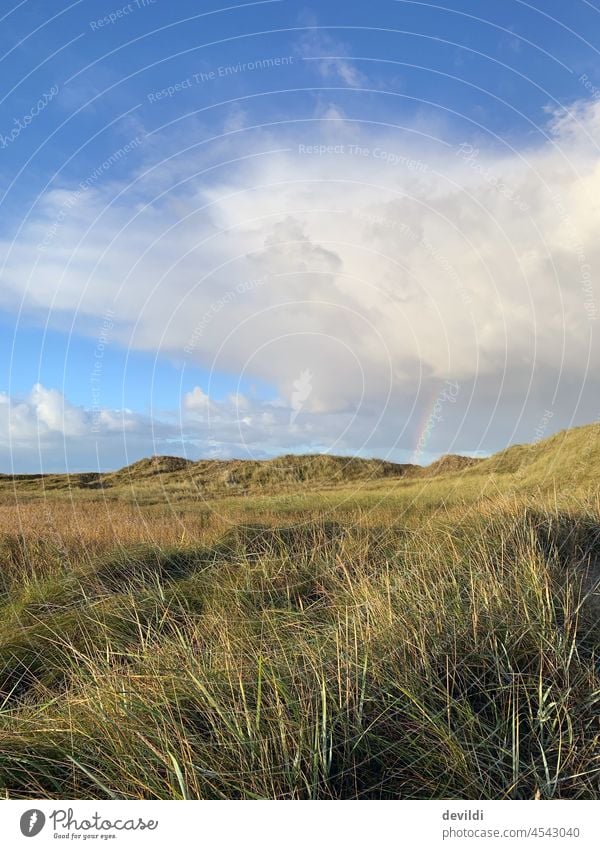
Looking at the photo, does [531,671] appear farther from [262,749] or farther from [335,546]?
[335,546]

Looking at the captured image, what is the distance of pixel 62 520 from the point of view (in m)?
13.7

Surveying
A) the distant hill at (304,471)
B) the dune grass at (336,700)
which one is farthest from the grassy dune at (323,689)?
the distant hill at (304,471)

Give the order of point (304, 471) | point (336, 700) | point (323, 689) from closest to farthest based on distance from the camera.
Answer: point (323, 689) < point (336, 700) < point (304, 471)

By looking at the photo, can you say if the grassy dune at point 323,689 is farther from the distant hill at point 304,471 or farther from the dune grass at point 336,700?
the distant hill at point 304,471

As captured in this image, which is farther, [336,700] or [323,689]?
[336,700]

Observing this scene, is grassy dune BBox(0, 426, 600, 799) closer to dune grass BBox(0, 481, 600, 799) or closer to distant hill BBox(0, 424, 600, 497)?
dune grass BBox(0, 481, 600, 799)

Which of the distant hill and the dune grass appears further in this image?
the distant hill

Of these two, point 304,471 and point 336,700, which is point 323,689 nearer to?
point 336,700

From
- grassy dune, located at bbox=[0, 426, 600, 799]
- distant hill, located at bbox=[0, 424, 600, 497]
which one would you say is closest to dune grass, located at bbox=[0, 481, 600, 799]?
grassy dune, located at bbox=[0, 426, 600, 799]

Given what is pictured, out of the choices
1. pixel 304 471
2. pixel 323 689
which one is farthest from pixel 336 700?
pixel 304 471

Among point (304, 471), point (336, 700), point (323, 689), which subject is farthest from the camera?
point (304, 471)

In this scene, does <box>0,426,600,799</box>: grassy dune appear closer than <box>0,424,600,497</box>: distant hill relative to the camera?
Yes
